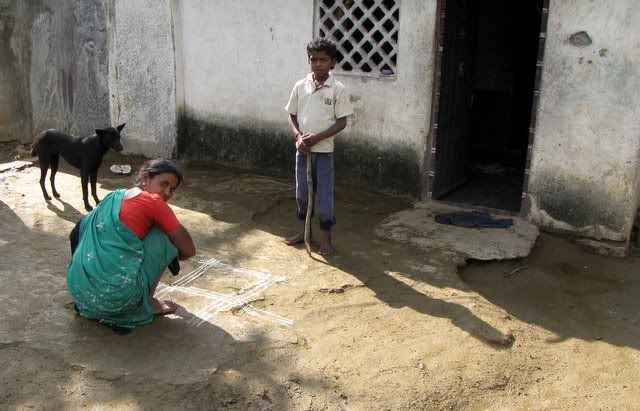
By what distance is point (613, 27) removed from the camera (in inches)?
199

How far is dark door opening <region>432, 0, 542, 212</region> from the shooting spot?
20.8 feet

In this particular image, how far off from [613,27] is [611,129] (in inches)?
30.9

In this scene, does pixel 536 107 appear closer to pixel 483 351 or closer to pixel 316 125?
pixel 316 125

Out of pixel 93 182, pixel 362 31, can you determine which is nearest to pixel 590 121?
pixel 362 31

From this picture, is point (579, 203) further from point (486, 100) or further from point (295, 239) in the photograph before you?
point (486, 100)

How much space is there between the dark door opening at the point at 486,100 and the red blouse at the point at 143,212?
11.0 ft

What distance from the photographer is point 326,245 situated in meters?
5.01

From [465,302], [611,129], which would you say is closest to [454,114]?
[611,129]

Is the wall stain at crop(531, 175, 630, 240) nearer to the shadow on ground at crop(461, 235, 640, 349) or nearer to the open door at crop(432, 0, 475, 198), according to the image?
the shadow on ground at crop(461, 235, 640, 349)

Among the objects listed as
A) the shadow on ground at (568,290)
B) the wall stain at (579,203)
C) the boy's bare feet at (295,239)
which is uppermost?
the wall stain at (579,203)

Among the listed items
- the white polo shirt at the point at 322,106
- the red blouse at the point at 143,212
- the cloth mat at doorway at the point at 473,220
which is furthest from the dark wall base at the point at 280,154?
the red blouse at the point at 143,212

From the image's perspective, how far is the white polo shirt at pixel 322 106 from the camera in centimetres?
471

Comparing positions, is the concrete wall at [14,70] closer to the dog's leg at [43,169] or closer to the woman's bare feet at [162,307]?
the dog's leg at [43,169]

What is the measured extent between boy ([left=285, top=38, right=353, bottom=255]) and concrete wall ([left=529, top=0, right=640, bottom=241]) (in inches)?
73.1
